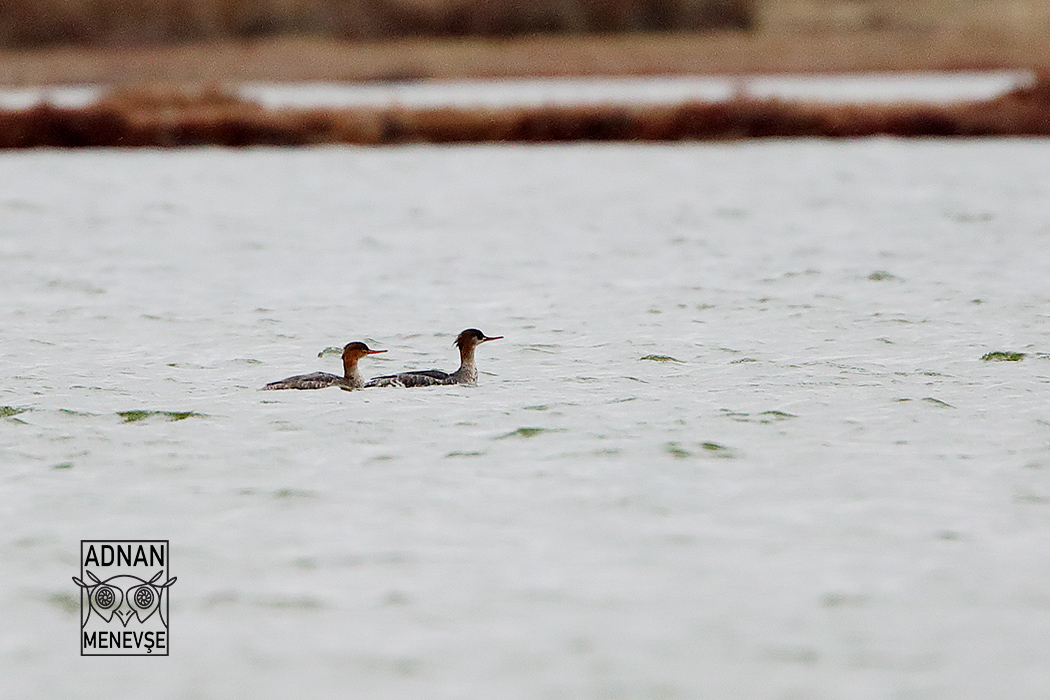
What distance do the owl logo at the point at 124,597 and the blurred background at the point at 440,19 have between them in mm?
70778

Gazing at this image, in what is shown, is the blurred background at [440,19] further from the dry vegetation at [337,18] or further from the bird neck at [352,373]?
the bird neck at [352,373]

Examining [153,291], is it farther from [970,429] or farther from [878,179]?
[878,179]

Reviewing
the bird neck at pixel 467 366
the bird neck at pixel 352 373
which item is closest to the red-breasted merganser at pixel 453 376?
the bird neck at pixel 467 366

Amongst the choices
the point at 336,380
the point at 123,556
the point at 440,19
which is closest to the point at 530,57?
the point at 440,19

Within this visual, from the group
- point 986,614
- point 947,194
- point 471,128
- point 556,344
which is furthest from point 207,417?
point 471,128

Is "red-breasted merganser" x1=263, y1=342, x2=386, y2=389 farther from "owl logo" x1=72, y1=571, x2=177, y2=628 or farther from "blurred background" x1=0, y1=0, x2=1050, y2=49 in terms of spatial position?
"blurred background" x1=0, y1=0, x2=1050, y2=49

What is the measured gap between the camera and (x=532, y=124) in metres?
36.2

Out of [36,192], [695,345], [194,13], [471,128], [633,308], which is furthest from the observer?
[194,13]

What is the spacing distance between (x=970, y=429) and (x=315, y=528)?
4.38 metres

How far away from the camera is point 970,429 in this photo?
10.8m

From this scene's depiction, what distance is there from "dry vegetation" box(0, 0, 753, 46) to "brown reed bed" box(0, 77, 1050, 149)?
4212 cm
